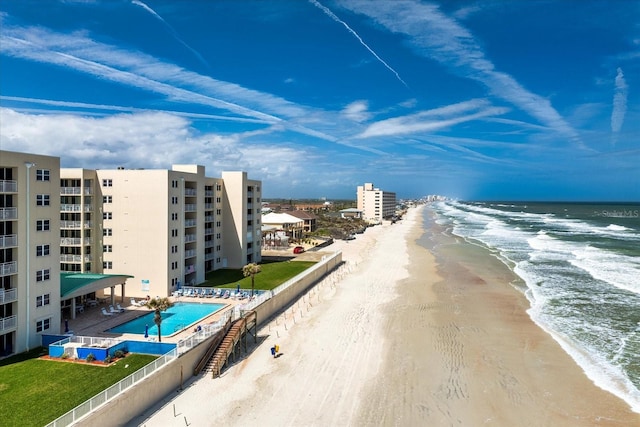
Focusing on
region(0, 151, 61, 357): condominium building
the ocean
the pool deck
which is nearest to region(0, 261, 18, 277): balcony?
region(0, 151, 61, 357): condominium building

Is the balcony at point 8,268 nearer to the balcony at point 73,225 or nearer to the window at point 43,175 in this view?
the window at point 43,175

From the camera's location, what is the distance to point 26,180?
22.6 metres

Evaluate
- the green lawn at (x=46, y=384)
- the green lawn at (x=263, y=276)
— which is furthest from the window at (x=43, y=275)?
the green lawn at (x=263, y=276)

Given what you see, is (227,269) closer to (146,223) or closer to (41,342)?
(146,223)

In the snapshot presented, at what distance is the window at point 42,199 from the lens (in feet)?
76.5

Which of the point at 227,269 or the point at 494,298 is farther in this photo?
the point at 227,269

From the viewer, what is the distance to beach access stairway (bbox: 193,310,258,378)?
2245 cm

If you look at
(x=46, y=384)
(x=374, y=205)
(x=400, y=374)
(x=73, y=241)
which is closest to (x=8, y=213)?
(x=46, y=384)

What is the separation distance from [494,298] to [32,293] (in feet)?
114

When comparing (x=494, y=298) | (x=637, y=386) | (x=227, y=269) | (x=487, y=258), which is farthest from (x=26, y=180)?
(x=487, y=258)

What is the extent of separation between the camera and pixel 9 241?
2178 cm

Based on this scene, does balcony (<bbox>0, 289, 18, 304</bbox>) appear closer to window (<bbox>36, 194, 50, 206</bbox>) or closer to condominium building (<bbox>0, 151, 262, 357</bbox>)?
condominium building (<bbox>0, 151, 262, 357</bbox>)

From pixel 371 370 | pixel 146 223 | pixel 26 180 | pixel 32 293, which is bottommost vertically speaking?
pixel 371 370

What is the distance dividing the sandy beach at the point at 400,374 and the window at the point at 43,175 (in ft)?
44.8
